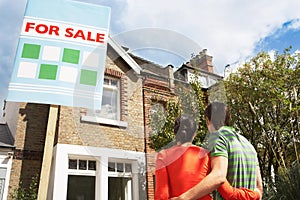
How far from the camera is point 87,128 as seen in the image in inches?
55.1

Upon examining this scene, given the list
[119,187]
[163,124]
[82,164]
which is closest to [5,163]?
[82,164]

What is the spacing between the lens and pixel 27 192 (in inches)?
234

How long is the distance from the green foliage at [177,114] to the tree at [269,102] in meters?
5.72

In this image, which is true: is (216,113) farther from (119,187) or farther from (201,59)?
(119,187)

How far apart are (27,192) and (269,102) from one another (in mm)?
6160

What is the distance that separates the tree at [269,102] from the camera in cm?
723

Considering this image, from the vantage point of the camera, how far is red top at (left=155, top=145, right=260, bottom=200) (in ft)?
3.40

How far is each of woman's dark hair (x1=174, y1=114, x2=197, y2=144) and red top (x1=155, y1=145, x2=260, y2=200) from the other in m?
0.06

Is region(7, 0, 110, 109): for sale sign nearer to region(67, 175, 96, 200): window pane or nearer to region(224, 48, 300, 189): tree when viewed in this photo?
region(67, 175, 96, 200): window pane

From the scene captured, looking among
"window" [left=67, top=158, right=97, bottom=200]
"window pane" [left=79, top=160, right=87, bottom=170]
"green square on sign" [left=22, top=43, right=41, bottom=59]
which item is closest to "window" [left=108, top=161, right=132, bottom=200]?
"window" [left=67, top=158, right=97, bottom=200]

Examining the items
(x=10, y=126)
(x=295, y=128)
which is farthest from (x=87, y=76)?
(x=295, y=128)

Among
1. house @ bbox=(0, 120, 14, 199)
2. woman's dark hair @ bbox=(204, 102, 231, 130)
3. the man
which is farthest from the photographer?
house @ bbox=(0, 120, 14, 199)

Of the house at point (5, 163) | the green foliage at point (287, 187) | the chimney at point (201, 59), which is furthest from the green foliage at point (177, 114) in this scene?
the house at point (5, 163)

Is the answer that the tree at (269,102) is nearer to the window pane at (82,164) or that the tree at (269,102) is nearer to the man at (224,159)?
the window pane at (82,164)
